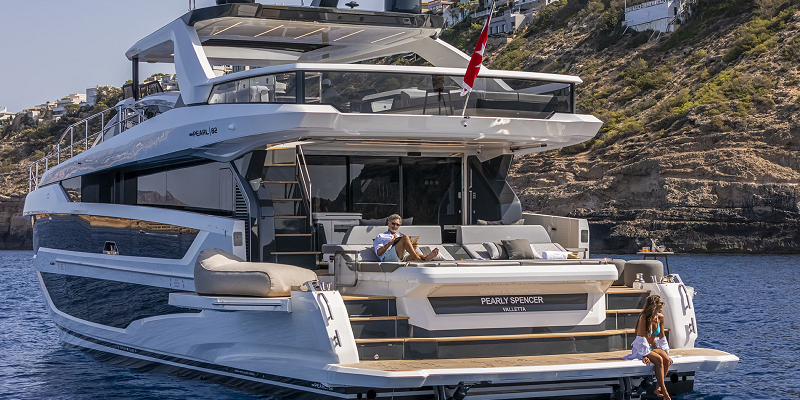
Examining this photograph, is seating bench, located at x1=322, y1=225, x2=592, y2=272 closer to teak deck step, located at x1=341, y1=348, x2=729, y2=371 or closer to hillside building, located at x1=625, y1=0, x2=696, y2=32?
teak deck step, located at x1=341, y1=348, x2=729, y2=371

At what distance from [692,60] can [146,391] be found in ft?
172

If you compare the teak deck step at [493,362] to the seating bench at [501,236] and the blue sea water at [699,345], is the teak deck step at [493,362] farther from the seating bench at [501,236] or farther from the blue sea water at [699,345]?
the seating bench at [501,236]

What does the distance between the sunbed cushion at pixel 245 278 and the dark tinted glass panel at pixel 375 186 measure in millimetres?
→ 3579

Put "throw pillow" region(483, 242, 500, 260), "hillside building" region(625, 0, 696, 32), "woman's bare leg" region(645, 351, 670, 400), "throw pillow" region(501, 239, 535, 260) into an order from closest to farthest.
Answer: "woman's bare leg" region(645, 351, 670, 400) < "throw pillow" region(501, 239, 535, 260) < "throw pillow" region(483, 242, 500, 260) < "hillside building" region(625, 0, 696, 32)

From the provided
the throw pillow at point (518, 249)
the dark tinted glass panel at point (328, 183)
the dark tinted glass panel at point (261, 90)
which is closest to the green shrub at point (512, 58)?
the dark tinted glass panel at point (328, 183)

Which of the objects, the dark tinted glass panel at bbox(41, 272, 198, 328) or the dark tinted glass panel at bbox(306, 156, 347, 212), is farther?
the dark tinted glass panel at bbox(306, 156, 347, 212)

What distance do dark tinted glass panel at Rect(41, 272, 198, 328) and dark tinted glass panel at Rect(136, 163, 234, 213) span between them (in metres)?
1.06

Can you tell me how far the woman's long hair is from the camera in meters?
7.93

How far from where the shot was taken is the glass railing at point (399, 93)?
898cm

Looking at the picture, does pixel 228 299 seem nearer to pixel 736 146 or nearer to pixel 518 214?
pixel 518 214

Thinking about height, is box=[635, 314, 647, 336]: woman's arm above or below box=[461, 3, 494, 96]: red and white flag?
below

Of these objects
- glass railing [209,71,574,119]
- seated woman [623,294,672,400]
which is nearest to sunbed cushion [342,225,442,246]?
glass railing [209,71,574,119]

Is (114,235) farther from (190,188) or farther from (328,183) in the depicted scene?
(328,183)

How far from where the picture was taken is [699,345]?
15102 mm
